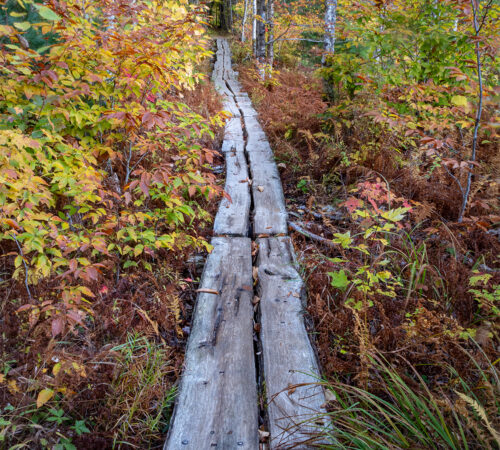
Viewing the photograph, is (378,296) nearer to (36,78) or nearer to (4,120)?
(36,78)

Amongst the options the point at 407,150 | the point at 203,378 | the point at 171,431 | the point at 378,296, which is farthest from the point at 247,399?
the point at 407,150

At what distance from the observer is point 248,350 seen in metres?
2.44

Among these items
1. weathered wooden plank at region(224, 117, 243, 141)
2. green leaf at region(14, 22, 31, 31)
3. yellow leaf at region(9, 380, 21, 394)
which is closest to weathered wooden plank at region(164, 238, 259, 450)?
yellow leaf at region(9, 380, 21, 394)

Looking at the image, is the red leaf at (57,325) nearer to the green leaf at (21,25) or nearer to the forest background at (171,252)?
the forest background at (171,252)

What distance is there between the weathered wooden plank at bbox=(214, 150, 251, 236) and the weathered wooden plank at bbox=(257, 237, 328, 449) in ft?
1.94

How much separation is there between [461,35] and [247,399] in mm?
4783

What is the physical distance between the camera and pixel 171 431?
191 cm

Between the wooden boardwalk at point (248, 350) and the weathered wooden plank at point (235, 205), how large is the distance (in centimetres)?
1

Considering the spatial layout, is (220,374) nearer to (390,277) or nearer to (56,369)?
(56,369)

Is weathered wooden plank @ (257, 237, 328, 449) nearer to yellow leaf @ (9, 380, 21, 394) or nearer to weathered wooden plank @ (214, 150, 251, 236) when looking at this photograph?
weathered wooden plank @ (214, 150, 251, 236)

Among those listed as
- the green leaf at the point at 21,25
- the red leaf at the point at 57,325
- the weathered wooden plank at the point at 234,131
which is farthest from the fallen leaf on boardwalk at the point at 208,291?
the weathered wooden plank at the point at 234,131

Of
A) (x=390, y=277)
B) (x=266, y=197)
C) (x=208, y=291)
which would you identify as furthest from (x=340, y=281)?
(x=266, y=197)

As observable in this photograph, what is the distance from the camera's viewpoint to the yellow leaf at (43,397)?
6.05 feet

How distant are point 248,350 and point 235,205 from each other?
2.44 metres
